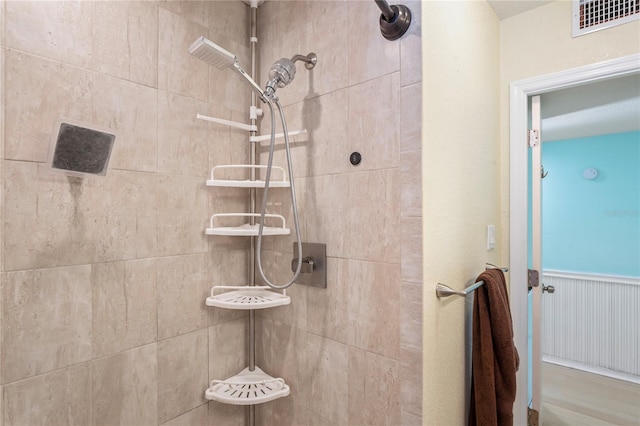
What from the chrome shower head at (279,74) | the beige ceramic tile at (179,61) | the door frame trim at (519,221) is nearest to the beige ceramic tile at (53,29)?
the beige ceramic tile at (179,61)

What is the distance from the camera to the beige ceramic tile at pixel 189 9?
4.24 feet

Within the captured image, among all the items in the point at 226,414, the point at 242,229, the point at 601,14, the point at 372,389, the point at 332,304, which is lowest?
the point at 226,414

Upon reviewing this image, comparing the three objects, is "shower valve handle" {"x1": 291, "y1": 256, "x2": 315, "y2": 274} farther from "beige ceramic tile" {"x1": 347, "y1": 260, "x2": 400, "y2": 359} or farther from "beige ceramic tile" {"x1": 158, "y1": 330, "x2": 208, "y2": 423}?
"beige ceramic tile" {"x1": 158, "y1": 330, "x2": 208, "y2": 423}

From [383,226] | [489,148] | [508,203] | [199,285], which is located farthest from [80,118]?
[508,203]

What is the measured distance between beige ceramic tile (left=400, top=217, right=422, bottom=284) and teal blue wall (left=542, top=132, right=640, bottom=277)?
305cm

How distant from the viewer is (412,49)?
1.07 metres

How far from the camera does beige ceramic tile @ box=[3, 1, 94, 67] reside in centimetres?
95

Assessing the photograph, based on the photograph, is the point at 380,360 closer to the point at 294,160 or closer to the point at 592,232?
the point at 294,160

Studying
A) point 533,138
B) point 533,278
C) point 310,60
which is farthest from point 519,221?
point 310,60

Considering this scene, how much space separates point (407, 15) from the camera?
107cm

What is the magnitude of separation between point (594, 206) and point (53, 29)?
402 centimetres

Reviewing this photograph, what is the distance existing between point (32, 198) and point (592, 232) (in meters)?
4.08

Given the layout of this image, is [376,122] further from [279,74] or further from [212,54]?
[212,54]

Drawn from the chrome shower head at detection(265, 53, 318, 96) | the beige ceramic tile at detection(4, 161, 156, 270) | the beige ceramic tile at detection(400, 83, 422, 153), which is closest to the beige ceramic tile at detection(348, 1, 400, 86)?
the beige ceramic tile at detection(400, 83, 422, 153)
